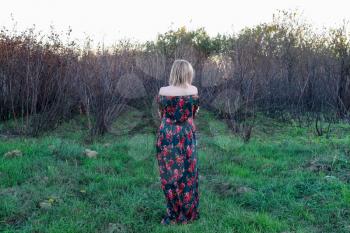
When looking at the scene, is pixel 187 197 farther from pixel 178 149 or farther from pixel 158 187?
pixel 158 187

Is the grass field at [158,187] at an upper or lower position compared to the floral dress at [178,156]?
lower

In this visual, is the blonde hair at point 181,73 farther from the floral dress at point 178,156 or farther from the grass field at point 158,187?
the grass field at point 158,187

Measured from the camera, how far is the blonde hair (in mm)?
3478

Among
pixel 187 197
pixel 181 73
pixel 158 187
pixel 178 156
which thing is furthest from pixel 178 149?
pixel 158 187

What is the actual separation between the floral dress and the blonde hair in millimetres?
152

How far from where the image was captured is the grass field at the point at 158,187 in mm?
3635

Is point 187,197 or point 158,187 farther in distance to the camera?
point 158,187

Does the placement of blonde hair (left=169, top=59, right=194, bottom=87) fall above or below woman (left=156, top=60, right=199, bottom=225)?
above

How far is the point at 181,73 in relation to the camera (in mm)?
3492

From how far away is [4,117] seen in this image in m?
8.36

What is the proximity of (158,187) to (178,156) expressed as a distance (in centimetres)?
110

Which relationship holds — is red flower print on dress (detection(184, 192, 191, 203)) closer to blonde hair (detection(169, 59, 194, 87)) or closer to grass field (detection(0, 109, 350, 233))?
grass field (detection(0, 109, 350, 233))

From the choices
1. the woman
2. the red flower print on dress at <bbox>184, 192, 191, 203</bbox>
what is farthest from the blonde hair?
the red flower print on dress at <bbox>184, 192, 191, 203</bbox>

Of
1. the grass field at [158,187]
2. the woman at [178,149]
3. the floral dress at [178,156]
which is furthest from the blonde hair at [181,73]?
the grass field at [158,187]
